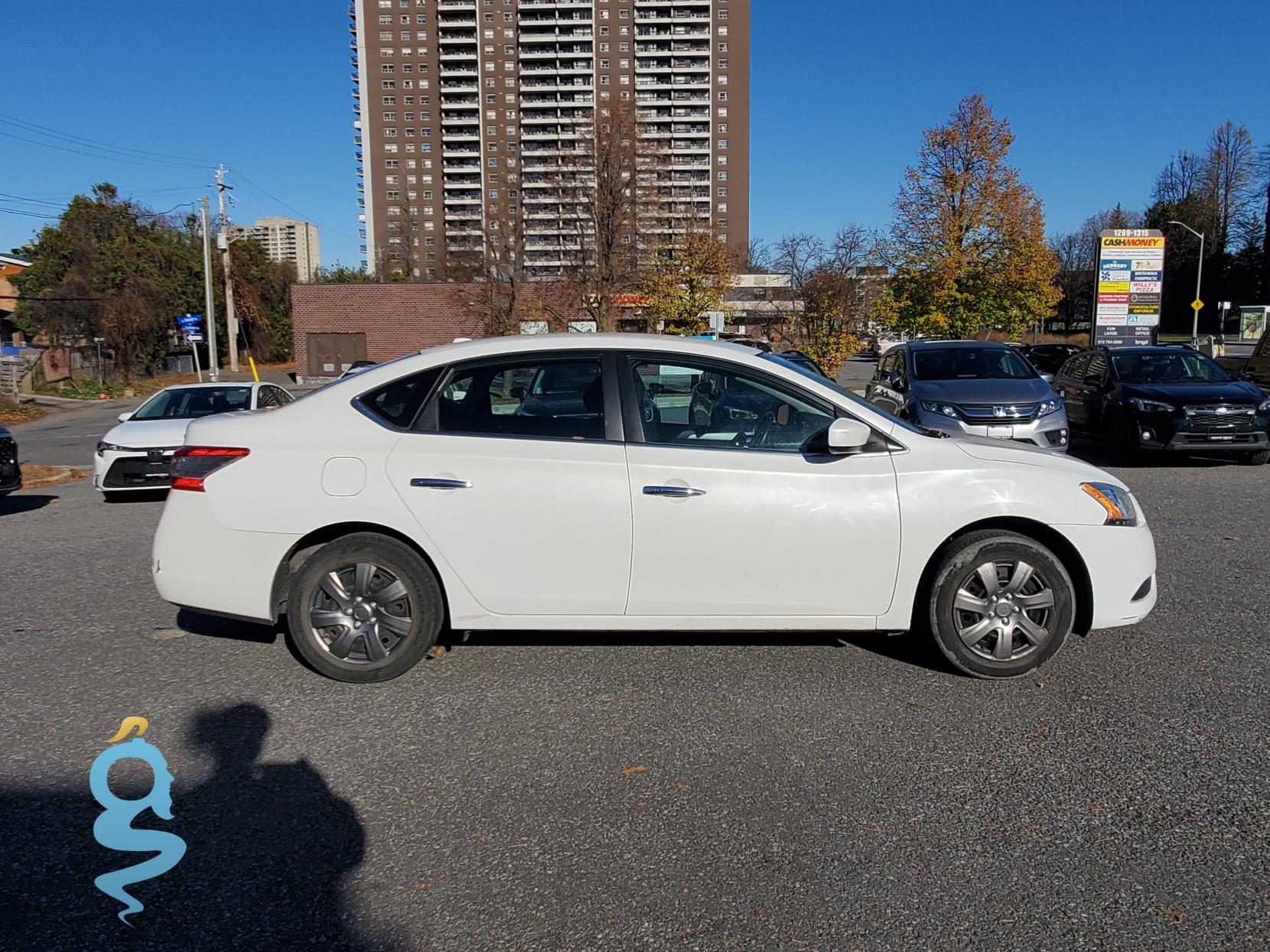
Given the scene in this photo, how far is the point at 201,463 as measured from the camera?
4934 millimetres

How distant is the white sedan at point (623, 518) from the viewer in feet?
15.5

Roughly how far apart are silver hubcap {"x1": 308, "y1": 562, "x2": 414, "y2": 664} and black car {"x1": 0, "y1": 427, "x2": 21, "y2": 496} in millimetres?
8447

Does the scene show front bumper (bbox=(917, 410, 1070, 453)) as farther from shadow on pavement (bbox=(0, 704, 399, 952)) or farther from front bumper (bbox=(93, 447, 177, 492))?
shadow on pavement (bbox=(0, 704, 399, 952))

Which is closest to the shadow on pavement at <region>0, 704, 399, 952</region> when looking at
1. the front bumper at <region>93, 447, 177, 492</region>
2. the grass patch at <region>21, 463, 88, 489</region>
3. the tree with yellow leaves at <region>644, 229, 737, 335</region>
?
the front bumper at <region>93, 447, 177, 492</region>

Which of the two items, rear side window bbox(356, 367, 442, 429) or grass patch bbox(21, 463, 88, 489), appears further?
grass patch bbox(21, 463, 88, 489)

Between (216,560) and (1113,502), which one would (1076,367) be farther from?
(216,560)

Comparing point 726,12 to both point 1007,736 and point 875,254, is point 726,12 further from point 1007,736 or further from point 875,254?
point 1007,736

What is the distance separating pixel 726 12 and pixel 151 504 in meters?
123

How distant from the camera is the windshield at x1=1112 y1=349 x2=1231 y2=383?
1392 cm

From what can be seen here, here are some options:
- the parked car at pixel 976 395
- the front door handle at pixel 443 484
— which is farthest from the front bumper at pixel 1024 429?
the front door handle at pixel 443 484

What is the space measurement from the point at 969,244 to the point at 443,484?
29.1m

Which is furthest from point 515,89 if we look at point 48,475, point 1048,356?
point 48,475

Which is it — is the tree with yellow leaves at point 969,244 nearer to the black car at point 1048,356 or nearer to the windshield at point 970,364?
the black car at point 1048,356

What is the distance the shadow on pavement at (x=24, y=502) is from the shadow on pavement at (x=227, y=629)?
6.79 m
